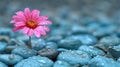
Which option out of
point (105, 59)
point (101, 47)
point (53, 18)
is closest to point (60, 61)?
point (105, 59)

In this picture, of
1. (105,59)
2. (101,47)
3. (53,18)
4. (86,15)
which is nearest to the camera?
(105,59)

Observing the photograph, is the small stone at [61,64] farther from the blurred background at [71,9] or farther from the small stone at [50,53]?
the blurred background at [71,9]

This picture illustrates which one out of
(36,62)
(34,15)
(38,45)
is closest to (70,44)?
(38,45)


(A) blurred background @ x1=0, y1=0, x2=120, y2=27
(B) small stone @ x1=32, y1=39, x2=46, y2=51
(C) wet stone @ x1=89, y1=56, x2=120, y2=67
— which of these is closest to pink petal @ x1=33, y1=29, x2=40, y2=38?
(B) small stone @ x1=32, y1=39, x2=46, y2=51

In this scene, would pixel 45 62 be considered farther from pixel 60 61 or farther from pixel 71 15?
pixel 71 15

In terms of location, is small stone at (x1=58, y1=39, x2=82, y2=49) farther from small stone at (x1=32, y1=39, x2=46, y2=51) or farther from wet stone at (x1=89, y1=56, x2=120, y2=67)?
wet stone at (x1=89, y1=56, x2=120, y2=67)

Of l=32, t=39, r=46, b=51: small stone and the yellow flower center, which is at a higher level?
the yellow flower center
